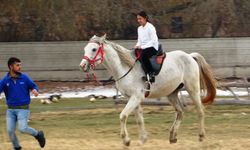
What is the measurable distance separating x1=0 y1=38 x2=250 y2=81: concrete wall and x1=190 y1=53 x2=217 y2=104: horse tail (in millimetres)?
21311

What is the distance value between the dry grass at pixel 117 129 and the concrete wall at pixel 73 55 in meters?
11.6

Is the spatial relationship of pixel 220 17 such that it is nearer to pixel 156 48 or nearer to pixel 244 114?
Result: pixel 244 114

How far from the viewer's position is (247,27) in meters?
39.8

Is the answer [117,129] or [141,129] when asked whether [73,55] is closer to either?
[117,129]

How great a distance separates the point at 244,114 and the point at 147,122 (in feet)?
11.8

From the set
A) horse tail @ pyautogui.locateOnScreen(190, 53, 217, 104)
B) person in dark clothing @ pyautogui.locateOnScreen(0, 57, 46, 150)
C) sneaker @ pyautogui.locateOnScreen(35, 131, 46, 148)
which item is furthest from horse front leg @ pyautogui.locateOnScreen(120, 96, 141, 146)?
horse tail @ pyautogui.locateOnScreen(190, 53, 217, 104)

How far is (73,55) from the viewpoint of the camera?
3738 cm

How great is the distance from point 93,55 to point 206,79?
10.9ft

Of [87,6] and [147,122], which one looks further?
[87,6]

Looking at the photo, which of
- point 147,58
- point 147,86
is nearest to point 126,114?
point 147,86

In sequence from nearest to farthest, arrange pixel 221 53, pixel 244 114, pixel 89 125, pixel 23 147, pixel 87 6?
pixel 23 147 → pixel 89 125 → pixel 244 114 → pixel 87 6 → pixel 221 53

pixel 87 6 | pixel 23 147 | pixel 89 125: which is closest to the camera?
pixel 23 147

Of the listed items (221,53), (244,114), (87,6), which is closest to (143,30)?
(244,114)

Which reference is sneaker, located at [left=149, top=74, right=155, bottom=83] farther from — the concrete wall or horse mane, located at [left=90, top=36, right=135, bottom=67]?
the concrete wall
